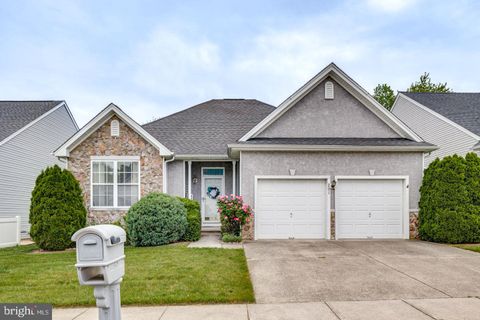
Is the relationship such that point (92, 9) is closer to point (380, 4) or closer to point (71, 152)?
point (71, 152)

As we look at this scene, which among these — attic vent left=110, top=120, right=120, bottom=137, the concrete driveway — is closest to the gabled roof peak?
the concrete driveway

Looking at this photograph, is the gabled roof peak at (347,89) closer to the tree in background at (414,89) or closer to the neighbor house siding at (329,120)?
the neighbor house siding at (329,120)

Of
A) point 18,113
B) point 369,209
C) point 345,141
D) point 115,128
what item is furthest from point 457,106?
point 18,113

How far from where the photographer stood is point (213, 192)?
583 inches

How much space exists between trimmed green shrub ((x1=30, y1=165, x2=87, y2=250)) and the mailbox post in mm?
8824

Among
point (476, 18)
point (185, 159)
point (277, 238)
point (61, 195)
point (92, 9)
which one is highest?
point (476, 18)

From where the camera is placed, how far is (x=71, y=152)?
13.0 m

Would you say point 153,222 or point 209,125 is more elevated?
point 209,125

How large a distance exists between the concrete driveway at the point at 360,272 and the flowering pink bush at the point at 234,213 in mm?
1228

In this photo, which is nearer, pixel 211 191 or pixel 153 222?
pixel 153 222

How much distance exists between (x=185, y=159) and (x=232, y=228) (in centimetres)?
386

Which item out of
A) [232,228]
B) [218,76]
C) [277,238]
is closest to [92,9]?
[232,228]

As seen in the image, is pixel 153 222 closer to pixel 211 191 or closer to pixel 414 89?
pixel 211 191

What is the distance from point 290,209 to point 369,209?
2.74 metres
